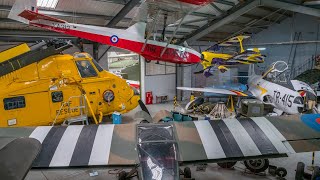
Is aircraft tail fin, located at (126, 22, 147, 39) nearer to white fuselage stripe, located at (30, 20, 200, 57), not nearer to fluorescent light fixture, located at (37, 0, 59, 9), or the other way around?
white fuselage stripe, located at (30, 20, 200, 57)

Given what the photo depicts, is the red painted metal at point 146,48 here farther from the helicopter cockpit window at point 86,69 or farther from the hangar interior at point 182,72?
the helicopter cockpit window at point 86,69

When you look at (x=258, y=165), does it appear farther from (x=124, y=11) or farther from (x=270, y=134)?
(x=124, y=11)

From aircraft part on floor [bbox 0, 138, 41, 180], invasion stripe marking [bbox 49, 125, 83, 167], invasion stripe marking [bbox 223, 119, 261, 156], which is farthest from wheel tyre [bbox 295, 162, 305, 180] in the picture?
aircraft part on floor [bbox 0, 138, 41, 180]

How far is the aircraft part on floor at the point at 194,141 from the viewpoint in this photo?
141 inches

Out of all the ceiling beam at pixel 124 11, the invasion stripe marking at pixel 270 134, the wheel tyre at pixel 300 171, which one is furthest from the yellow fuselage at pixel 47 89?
the wheel tyre at pixel 300 171

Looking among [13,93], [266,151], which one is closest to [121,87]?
[13,93]

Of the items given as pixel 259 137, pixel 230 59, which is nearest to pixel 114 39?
pixel 259 137

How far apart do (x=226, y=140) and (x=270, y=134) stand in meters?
0.79

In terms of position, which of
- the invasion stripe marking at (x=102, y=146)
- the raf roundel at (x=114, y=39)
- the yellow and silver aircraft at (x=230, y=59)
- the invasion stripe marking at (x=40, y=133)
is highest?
the raf roundel at (x=114, y=39)

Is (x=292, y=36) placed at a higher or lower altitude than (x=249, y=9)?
lower

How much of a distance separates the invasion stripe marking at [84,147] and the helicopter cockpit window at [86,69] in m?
5.01

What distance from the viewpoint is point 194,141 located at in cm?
396

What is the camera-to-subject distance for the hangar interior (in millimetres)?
5965

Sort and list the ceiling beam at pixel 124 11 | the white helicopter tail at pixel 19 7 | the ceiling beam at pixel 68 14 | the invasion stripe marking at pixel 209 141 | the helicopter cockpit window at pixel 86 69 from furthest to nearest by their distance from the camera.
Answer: the ceiling beam at pixel 68 14 < the ceiling beam at pixel 124 11 < the helicopter cockpit window at pixel 86 69 < the white helicopter tail at pixel 19 7 < the invasion stripe marking at pixel 209 141
